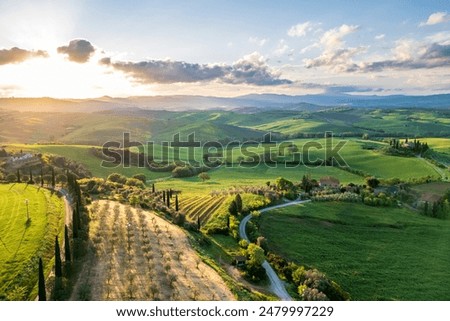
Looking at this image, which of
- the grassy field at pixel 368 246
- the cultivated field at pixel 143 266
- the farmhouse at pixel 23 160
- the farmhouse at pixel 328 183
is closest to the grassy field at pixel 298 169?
the farmhouse at pixel 328 183

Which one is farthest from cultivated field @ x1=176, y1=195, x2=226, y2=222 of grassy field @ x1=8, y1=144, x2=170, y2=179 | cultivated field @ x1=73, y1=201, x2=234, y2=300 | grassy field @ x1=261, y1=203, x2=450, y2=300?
grassy field @ x1=8, y1=144, x2=170, y2=179

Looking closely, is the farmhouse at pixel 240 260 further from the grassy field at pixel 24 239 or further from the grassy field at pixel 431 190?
the grassy field at pixel 431 190

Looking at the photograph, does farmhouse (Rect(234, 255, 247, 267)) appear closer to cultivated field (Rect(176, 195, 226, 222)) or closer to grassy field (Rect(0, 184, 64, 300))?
cultivated field (Rect(176, 195, 226, 222))

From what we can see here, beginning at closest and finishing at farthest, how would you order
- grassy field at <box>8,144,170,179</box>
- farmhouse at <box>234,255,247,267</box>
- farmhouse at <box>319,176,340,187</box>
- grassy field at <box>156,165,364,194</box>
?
farmhouse at <box>234,255,247,267</box> → farmhouse at <box>319,176,340,187</box> → grassy field at <box>156,165,364,194</box> → grassy field at <box>8,144,170,179</box>

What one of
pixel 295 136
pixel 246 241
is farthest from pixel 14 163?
pixel 295 136

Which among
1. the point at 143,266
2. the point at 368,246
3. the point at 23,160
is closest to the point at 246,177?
the point at 368,246

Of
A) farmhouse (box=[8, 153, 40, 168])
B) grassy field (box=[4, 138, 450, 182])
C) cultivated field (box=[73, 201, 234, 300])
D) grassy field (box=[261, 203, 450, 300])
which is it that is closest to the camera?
cultivated field (box=[73, 201, 234, 300])

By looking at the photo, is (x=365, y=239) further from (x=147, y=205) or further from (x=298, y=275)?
(x=147, y=205)
